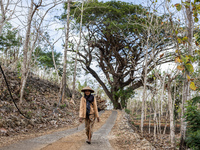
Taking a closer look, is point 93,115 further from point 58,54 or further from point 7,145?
point 58,54

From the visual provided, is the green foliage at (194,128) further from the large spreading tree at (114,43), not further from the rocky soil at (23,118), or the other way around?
the large spreading tree at (114,43)

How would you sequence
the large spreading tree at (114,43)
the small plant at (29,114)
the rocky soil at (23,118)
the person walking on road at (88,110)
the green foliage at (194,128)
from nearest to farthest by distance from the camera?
the green foliage at (194,128), the person walking on road at (88,110), the rocky soil at (23,118), the small plant at (29,114), the large spreading tree at (114,43)

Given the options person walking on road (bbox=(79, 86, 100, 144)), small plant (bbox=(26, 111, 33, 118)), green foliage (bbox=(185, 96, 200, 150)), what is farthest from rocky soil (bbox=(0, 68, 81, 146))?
green foliage (bbox=(185, 96, 200, 150))

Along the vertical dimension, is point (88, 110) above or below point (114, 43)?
below

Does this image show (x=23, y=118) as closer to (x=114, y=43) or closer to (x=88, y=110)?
(x=88, y=110)

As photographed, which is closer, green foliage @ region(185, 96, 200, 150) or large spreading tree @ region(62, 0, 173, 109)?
green foliage @ region(185, 96, 200, 150)

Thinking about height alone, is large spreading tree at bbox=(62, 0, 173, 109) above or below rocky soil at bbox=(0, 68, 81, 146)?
above

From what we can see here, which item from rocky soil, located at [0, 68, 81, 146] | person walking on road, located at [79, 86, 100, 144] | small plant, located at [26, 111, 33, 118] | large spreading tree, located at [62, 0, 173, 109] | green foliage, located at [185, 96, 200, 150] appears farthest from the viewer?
large spreading tree, located at [62, 0, 173, 109]

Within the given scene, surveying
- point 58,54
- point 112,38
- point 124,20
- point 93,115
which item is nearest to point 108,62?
point 112,38

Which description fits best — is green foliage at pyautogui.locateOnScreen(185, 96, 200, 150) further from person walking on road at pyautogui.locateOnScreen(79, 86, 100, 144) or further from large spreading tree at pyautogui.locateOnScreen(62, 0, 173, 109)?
large spreading tree at pyautogui.locateOnScreen(62, 0, 173, 109)

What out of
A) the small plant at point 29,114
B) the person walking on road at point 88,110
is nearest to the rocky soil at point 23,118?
the small plant at point 29,114

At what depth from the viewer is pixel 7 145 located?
5.22 meters

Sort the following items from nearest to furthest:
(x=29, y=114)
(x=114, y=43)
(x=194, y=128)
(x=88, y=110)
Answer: (x=194, y=128), (x=88, y=110), (x=29, y=114), (x=114, y=43)

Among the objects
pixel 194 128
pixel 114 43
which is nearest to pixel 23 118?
pixel 194 128
